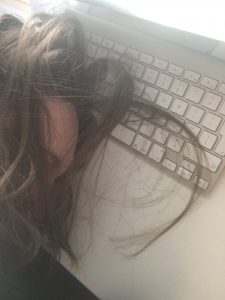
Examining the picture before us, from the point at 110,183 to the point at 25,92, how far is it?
190 mm

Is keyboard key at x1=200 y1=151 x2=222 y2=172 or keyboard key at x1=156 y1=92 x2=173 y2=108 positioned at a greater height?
keyboard key at x1=156 y1=92 x2=173 y2=108

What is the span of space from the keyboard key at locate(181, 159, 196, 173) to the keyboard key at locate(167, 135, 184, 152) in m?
0.02

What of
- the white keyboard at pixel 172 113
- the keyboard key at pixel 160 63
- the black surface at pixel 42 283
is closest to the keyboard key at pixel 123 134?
the white keyboard at pixel 172 113

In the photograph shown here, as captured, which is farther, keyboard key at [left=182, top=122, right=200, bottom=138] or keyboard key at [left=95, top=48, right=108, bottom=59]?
keyboard key at [left=95, top=48, right=108, bottom=59]

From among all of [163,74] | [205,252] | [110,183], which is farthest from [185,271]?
[163,74]

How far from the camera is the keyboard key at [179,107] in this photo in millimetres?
493

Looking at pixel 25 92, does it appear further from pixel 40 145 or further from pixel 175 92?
pixel 175 92

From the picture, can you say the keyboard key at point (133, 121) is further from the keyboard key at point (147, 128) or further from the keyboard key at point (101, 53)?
the keyboard key at point (101, 53)

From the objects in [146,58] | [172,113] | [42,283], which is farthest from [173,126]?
[42,283]

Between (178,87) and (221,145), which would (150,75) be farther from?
(221,145)

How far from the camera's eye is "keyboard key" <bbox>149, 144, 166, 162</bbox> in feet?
1.65

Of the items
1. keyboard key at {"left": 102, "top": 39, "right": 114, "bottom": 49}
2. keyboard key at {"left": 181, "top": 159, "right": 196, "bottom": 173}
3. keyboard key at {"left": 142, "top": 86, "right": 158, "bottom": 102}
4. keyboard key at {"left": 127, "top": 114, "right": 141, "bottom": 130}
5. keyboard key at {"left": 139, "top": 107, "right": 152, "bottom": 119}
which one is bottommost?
keyboard key at {"left": 181, "top": 159, "right": 196, "bottom": 173}

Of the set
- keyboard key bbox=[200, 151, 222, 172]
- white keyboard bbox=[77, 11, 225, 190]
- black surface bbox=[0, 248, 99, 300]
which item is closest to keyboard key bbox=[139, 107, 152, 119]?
white keyboard bbox=[77, 11, 225, 190]

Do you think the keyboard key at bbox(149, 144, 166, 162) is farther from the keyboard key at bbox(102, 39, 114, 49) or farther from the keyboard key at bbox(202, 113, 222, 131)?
the keyboard key at bbox(102, 39, 114, 49)
